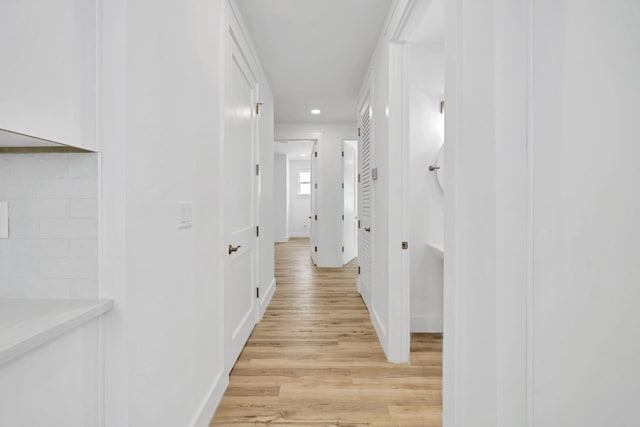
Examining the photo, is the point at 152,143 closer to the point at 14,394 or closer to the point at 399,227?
the point at 14,394

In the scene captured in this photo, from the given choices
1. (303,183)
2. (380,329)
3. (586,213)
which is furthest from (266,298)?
(303,183)

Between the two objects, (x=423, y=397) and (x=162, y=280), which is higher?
(x=162, y=280)

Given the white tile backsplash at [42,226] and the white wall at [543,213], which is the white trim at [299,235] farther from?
the white tile backsplash at [42,226]

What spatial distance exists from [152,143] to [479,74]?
1096 mm

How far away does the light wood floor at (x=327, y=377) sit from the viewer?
171 cm

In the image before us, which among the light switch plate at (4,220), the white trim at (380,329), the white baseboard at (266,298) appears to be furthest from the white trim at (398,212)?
the light switch plate at (4,220)

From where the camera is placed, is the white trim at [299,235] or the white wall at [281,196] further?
the white trim at [299,235]

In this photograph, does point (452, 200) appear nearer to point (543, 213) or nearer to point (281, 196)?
point (543, 213)

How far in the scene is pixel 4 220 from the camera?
90 centimetres

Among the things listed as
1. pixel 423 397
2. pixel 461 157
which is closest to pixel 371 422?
pixel 423 397

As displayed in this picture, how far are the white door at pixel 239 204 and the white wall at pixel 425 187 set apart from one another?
1366 mm

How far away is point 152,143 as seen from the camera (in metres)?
1.12

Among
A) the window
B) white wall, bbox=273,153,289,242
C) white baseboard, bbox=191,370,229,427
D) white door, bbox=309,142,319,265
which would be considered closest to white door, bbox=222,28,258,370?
white baseboard, bbox=191,370,229,427

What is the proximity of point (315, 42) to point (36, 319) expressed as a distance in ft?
8.87
